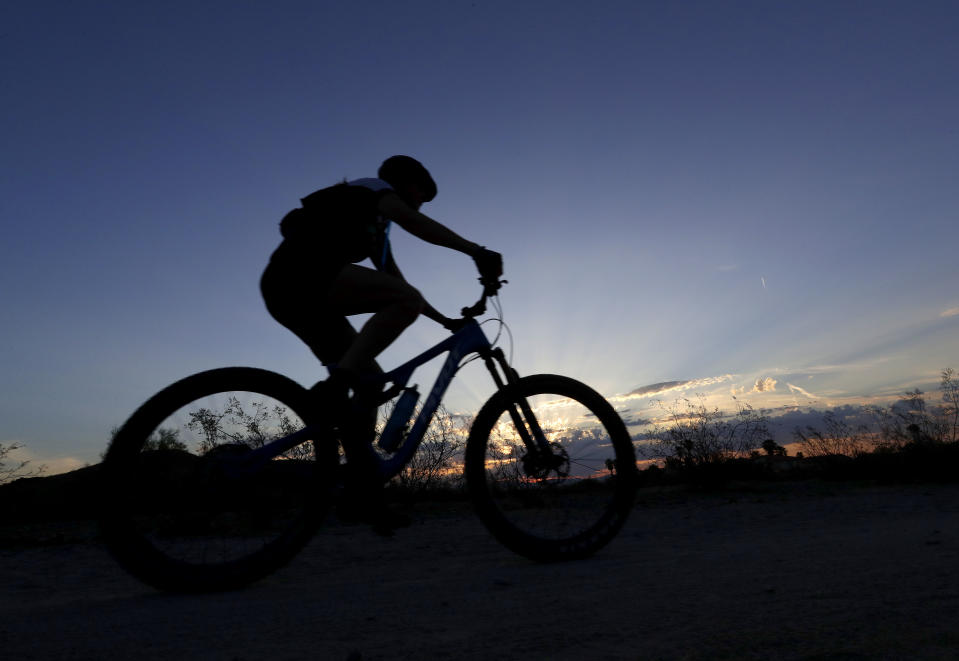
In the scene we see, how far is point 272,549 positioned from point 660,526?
9.74 ft

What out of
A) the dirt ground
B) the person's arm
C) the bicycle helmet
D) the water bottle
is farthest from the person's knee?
the dirt ground

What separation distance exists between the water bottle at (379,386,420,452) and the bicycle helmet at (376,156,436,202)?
3.86 feet

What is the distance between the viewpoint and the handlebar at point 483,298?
11.3 feet

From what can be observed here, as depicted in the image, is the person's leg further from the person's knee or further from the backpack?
the backpack

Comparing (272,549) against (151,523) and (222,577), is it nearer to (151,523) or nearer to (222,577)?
(222,577)

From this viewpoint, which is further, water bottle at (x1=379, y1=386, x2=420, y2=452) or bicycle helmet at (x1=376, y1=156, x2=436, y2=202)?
bicycle helmet at (x1=376, y1=156, x2=436, y2=202)

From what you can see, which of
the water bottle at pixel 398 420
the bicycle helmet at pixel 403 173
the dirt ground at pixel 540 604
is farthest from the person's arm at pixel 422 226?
the dirt ground at pixel 540 604

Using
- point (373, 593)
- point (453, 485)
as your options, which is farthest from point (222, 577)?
point (453, 485)

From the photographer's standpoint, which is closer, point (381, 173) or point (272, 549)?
point (272, 549)

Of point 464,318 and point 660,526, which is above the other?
point 464,318

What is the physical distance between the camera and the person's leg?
122 inches

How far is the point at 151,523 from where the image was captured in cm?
273

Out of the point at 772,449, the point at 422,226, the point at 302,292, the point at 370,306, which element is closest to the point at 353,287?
the point at 370,306

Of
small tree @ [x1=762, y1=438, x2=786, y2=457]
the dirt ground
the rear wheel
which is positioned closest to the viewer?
the dirt ground
